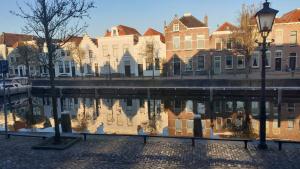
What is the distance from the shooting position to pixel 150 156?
7887 mm

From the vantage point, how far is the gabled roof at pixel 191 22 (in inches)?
1478

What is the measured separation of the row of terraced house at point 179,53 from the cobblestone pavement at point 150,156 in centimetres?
2438

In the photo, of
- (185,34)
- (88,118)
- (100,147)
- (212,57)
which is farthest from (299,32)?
(100,147)

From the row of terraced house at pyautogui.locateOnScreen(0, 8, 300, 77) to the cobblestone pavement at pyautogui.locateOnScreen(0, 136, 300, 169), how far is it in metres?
24.4

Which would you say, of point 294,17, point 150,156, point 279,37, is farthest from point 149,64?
point 150,156

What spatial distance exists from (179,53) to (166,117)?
20.2 metres

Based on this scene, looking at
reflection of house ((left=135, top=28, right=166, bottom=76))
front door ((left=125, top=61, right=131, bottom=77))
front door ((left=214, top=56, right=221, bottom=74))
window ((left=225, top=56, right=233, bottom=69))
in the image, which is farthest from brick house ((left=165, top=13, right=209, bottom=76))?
front door ((left=125, top=61, right=131, bottom=77))

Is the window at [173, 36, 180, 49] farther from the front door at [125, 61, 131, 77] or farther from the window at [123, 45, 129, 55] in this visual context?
the front door at [125, 61, 131, 77]

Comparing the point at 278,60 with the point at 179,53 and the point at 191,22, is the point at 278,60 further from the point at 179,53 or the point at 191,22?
the point at 179,53

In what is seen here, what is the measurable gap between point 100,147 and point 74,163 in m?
1.45

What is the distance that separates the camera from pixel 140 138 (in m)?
9.79

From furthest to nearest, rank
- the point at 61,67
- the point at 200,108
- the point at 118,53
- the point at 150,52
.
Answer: the point at 61,67, the point at 118,53, the point at 150,52, the point at 200,108

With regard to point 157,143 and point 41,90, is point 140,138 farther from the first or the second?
point 41,90

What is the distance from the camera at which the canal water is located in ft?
46.7
